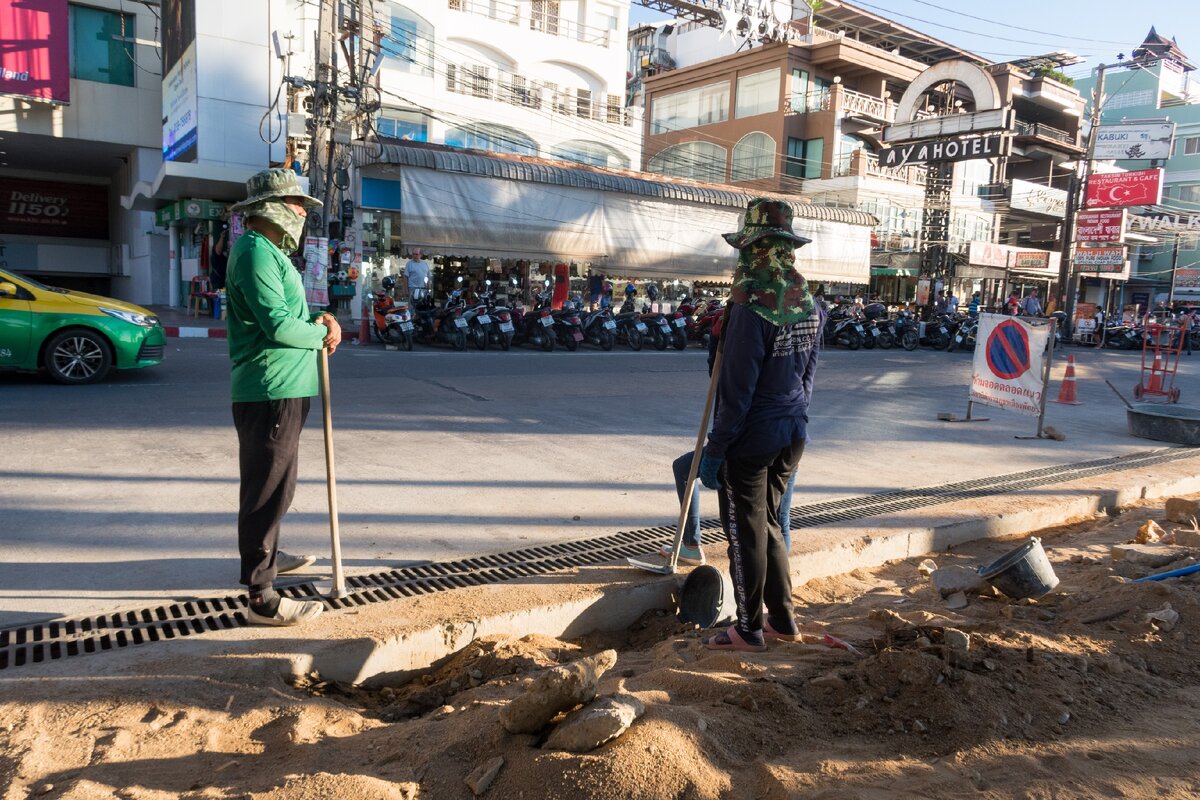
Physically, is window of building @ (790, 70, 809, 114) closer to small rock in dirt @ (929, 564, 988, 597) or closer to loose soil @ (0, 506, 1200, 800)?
small rock in dirt @ (929, 564, 988, 597)

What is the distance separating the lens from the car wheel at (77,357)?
907 centimetres

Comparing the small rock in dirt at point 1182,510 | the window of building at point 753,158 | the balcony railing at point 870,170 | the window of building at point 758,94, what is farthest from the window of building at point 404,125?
the small rock in dirt at point 1182,510

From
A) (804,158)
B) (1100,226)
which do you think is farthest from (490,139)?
(1100,226)

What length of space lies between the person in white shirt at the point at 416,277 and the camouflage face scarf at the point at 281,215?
15.2 metres

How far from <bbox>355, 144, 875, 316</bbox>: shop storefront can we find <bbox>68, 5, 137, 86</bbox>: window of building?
29.5 feet

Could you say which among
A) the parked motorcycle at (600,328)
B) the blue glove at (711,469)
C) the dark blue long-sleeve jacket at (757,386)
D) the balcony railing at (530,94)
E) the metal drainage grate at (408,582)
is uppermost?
the balcony railing at (530,94)

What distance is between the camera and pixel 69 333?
359 inches

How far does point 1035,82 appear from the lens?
39.3m

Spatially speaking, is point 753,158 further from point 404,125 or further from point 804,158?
point 404,125

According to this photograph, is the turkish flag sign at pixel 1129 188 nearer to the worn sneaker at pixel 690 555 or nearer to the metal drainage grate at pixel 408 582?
the metal drainage grate at pixel 408 582

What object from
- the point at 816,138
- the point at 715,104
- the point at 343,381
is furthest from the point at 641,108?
the point at 343,381

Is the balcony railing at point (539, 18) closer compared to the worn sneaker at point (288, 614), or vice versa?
the worn sneaker at point (288, 614)

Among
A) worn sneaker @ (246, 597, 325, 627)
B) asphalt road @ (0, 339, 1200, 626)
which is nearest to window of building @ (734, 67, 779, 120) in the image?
asphalt road @ (0, 339, 1200, 626)

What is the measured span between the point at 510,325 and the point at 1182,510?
39.8 ft
